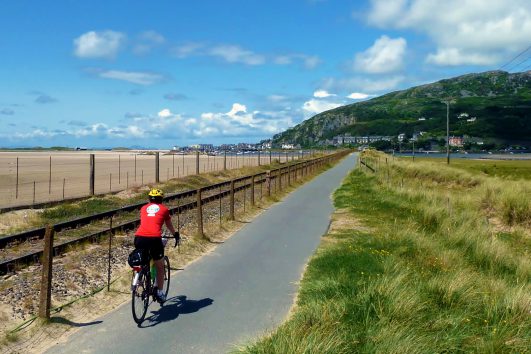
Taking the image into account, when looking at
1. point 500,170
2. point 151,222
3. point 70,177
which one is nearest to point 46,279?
point 151,222

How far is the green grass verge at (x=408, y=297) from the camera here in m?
5.30

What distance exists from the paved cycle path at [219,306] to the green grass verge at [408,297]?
0.48 metres

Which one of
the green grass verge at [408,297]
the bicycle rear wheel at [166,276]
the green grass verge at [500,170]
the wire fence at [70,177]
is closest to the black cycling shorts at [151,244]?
the bicycle rear wheel at [166,276]

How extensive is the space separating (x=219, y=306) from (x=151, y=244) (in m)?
1.37

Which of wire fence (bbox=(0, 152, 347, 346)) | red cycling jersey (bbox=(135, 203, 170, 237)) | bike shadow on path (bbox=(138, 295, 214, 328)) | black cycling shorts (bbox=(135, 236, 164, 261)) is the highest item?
red cycling jersey (bbox=(135, 203, 170, 237))

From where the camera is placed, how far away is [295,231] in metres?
14.2

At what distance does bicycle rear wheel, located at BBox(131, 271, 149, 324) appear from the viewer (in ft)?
21.6

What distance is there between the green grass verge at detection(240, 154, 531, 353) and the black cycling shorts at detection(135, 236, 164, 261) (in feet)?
6.70

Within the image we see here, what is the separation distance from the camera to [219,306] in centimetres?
745

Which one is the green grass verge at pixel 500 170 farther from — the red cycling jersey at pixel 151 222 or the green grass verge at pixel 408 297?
the red cycling jersey at pixel 151 222

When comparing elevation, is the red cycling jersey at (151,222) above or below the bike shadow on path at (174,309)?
above

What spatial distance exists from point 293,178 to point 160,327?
26.3 metres

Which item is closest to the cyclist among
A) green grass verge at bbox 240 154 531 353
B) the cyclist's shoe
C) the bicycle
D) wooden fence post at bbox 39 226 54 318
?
the bicycle

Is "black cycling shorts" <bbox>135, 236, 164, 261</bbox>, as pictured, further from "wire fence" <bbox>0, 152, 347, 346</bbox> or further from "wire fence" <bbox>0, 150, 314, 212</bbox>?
"wire fence" <bbox>0, 150, 314, 212</bbox>
